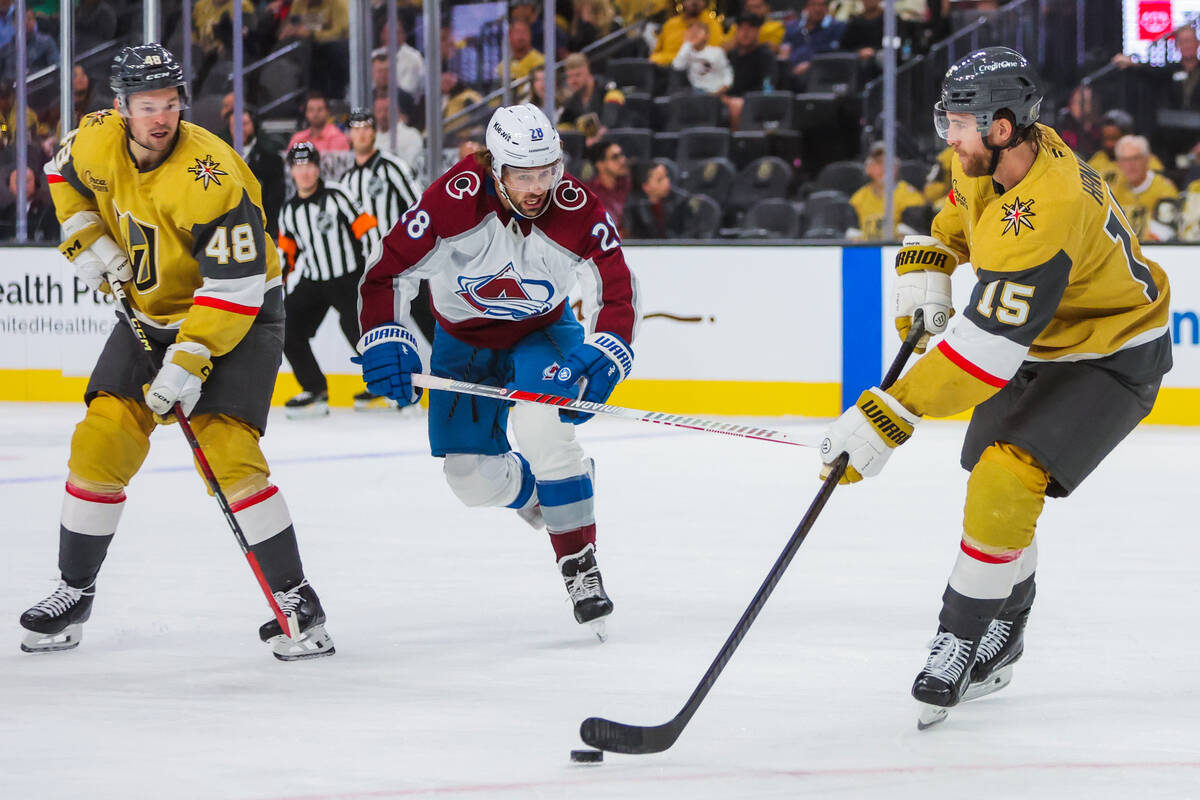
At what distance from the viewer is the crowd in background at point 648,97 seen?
26.3 feet

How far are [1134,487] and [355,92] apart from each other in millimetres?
4816

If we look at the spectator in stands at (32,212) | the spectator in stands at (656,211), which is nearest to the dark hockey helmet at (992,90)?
the spectator in stands at (656,211)

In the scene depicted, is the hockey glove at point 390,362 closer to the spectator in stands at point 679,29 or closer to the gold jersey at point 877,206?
the gold jersey at point 877,206

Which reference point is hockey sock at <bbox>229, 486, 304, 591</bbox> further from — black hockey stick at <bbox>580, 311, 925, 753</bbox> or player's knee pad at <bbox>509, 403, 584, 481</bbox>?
black hockey stick at <bbox>580, 311, 925, 753</bbox>

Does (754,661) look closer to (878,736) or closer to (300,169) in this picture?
(878,736)

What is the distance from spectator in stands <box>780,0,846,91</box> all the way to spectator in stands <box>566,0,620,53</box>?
98 centimetres

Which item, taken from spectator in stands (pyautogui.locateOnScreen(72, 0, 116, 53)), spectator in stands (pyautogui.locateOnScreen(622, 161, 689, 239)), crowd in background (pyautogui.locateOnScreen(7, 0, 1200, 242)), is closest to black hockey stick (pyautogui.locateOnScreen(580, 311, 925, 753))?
crowd in background (pyautogui.locateOnScreen(7, 0, 1200, 242))

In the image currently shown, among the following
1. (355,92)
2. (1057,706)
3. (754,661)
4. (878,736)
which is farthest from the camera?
(355,92)

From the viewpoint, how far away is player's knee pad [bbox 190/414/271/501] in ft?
9.98

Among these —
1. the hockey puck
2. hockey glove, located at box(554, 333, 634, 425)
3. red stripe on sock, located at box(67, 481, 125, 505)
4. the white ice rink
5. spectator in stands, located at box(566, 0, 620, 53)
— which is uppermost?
spectator in stands, located at box(566, 0, 620, 53)

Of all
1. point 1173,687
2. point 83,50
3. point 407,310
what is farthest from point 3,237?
point 1173,687

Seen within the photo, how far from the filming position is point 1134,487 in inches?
206

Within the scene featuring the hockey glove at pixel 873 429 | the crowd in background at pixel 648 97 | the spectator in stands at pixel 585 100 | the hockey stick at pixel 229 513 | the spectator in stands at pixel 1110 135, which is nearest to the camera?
the hockey glove at pixel 873 429

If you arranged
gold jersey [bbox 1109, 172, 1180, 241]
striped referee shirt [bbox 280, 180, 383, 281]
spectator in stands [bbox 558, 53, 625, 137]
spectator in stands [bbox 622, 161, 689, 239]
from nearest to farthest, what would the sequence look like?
gold jersey [bbox 1109, 172, 1180, 241], striped referee shirt [bbox 280, 180, 383, 281], spectator in stands [bbox 622, 161, 689, 239], spectator in stands [bbox 558, 53, 625, 137]
